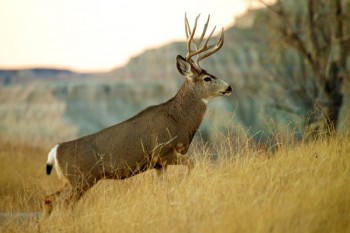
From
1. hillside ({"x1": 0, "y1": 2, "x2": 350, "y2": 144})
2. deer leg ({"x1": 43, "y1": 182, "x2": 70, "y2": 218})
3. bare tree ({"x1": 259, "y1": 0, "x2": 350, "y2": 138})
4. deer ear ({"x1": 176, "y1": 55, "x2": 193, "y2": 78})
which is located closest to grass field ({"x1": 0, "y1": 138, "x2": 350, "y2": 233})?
deer leg ({"x1": 43, "y1": 182, "x2": 70, "y2": 218})

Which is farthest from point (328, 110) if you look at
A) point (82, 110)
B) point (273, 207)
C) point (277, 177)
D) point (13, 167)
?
point (82, 110)

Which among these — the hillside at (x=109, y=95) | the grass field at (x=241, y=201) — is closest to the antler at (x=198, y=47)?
the grass field at (x=241, y=201)

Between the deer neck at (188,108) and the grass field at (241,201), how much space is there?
1163 mm

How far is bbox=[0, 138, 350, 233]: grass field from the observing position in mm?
6766

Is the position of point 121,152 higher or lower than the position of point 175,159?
higher

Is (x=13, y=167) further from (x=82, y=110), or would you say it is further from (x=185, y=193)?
(x=82, y=110)

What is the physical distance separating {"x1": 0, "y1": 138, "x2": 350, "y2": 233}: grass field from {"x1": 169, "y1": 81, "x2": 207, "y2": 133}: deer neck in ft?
3.82

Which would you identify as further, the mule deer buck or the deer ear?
the deer ear

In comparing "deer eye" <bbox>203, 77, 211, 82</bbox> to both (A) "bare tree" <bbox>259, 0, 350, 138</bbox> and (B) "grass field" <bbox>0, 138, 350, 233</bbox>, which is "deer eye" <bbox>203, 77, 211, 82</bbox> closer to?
(B) "grass field" <bbox>0, 138, 350, 233</bbox>

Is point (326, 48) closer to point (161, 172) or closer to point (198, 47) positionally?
point (198, 47)

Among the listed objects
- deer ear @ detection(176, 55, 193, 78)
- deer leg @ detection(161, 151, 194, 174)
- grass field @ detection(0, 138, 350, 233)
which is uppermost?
deer ear @ detection(176, 55, 193, 78)

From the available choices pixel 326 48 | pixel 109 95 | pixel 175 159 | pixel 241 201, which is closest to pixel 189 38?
pixel 175 159

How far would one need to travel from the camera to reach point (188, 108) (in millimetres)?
11117

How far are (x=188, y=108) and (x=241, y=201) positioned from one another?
387 centimetres
